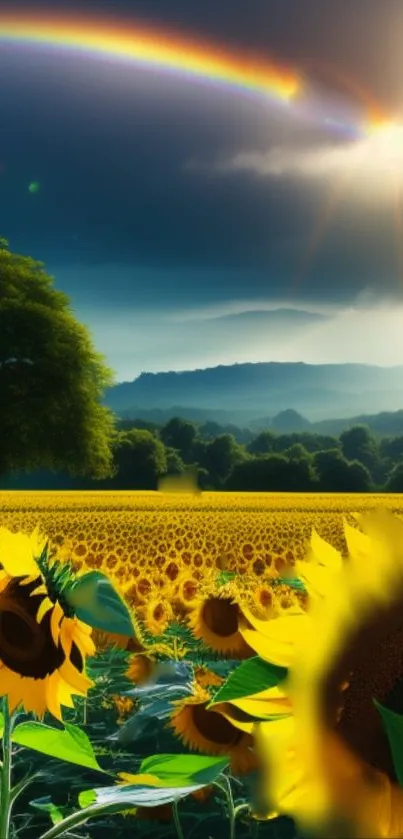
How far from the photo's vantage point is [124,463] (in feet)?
77.0

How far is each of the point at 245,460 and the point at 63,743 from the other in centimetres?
1540

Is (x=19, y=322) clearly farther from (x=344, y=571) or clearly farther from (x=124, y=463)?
(x=344, y=571)

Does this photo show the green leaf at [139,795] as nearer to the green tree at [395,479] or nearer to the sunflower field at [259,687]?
the sunflower field at [259,687]

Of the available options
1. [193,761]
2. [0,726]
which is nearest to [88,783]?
[0,726]

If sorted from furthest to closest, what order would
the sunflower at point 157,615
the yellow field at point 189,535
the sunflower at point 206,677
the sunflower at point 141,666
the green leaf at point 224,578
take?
the yellow field at point 189,535 → the sunflower at point 157,615 → the sunflower at point 141,666 → the green leaf at point 224,578 → the sunflower at point 206,677

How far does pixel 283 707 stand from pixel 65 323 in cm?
2285

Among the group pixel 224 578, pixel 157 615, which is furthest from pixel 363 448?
pixel 224 578

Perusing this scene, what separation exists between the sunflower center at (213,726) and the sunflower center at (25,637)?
0.85ft

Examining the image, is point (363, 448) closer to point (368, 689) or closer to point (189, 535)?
point (189, 535)

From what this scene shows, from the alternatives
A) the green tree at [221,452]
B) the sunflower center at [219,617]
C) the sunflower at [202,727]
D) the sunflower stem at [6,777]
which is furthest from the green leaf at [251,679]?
the green tree at [221,452]

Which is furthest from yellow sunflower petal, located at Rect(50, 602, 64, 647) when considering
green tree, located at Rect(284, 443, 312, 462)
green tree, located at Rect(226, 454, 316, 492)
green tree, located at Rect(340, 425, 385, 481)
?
green tree, located at Rect(340, 425, 385, 481)

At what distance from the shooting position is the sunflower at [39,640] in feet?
2.29

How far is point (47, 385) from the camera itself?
21016mm

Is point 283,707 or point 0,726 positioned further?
point 0,726
